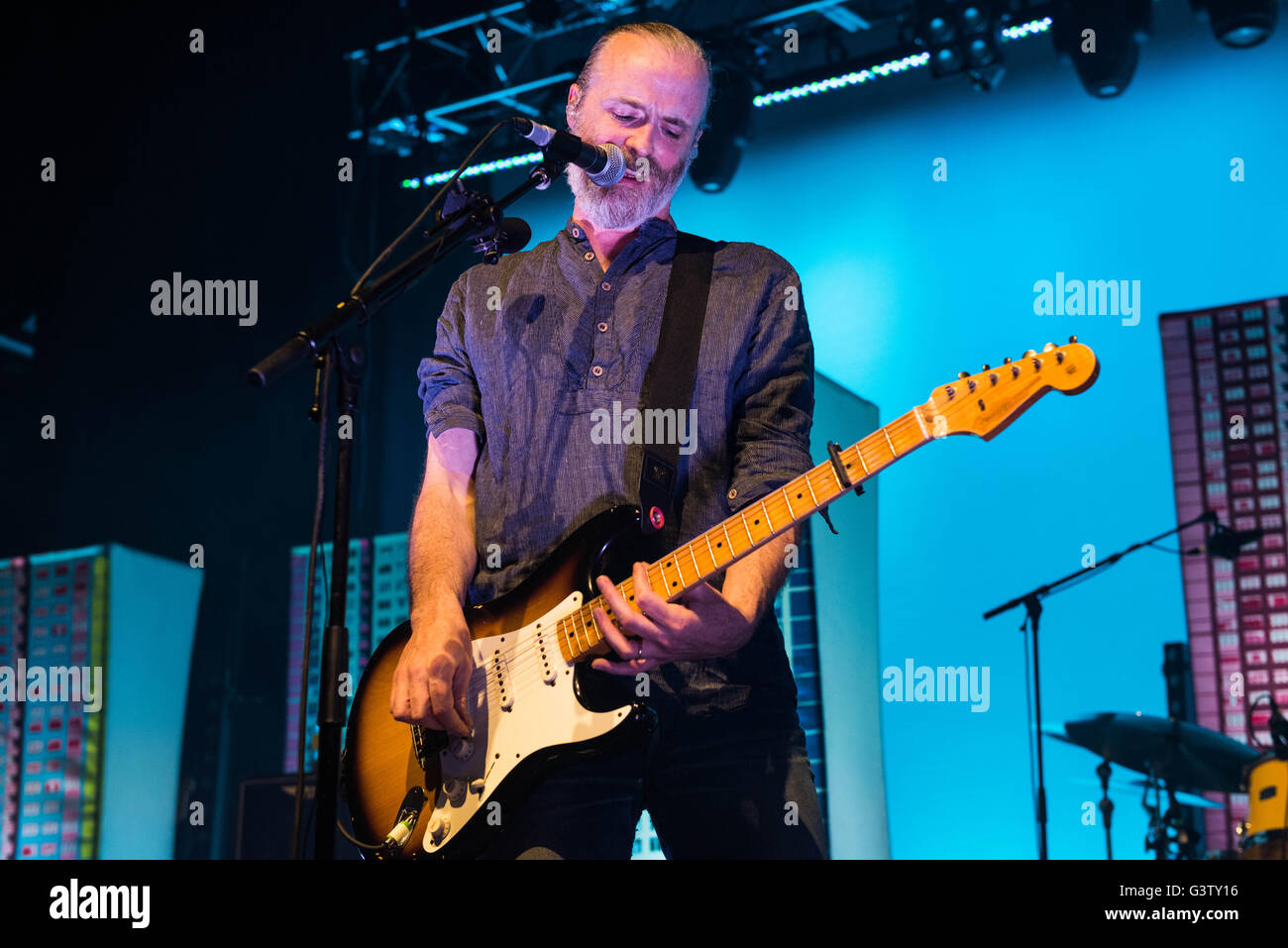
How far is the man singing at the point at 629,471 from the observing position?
1.86m

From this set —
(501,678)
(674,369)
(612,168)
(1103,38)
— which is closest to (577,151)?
(612,168)

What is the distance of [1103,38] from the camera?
5.00m

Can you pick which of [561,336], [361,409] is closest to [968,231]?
[361,409]

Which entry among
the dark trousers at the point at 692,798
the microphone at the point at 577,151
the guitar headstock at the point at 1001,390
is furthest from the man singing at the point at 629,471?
the guitar headstock at the point at 1001,390

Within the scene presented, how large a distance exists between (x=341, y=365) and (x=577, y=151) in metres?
0.56

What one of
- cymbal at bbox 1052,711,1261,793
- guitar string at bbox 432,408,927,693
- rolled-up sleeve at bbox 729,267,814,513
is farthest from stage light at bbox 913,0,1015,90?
guitar string at bbox 432,408,927,693

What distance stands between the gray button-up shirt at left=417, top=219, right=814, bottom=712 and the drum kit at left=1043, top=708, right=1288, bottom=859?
2.90m

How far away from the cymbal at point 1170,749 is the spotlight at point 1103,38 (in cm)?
268

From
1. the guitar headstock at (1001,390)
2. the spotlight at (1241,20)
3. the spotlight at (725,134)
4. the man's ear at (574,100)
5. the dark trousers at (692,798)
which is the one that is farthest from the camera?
the spotlight at (725,134)

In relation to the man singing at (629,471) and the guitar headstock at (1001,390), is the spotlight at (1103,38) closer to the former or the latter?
the man singing at (629,471)

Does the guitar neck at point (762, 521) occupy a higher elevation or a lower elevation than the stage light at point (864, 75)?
lower

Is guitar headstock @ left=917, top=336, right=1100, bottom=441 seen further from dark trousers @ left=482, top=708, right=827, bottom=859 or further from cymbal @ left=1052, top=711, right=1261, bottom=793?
cymbal @ left=1052, top=711, right=1261, bottom=793

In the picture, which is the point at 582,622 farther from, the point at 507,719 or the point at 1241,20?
the point at 1241,20

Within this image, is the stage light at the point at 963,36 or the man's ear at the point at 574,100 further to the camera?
the stage light at the point at 963,36
